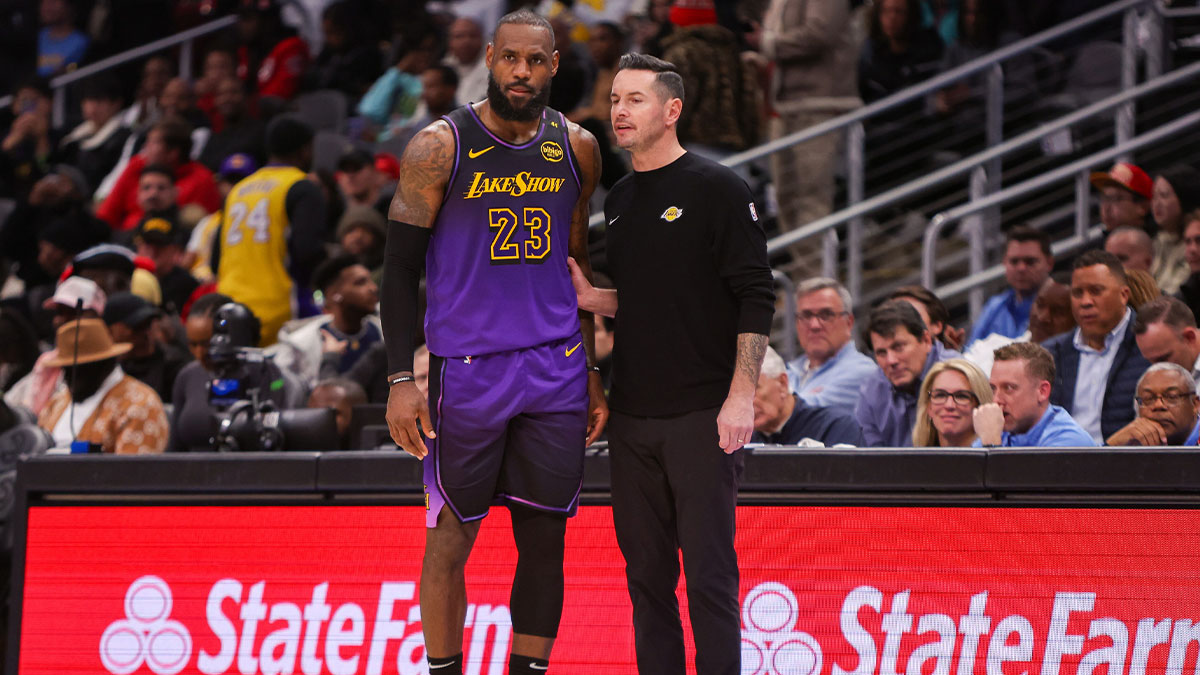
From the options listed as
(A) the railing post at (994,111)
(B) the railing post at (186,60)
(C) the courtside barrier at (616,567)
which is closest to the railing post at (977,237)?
(A) the railing post at (994,111)

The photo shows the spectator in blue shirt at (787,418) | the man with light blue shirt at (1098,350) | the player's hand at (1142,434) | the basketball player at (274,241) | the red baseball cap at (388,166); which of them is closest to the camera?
the player's hand at (1142,434)

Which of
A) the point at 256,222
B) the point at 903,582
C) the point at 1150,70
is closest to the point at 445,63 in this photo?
the point at 256,222

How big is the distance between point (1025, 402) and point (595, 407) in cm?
212

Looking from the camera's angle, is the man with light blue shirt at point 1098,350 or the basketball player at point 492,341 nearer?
the basketball player at point 492,341

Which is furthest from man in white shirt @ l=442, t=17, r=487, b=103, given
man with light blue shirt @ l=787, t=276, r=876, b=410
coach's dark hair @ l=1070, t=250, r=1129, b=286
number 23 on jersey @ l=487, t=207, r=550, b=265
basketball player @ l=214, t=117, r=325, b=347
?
number 23 on jersey @ l=487, t=207, r=550, b=265

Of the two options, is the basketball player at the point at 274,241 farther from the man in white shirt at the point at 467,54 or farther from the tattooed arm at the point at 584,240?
the tattooed arm at the point at 584,240

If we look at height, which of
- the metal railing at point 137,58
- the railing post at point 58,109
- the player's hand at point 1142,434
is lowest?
the player's hand at point 1142,434

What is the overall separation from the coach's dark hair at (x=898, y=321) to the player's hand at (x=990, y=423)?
92 cm

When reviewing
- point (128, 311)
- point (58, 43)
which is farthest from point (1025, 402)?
point (58, 43)

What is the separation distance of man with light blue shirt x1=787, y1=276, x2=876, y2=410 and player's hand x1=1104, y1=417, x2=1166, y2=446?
1526mm

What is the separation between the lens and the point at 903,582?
4727mm

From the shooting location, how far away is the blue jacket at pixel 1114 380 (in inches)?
252

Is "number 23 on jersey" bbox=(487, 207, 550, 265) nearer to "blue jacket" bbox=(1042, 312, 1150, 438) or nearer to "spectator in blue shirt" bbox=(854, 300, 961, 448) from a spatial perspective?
"spectator in blue shirt" bbox=(854, 300, 961, 448)

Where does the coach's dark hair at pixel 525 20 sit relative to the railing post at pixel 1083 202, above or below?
below
